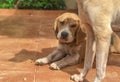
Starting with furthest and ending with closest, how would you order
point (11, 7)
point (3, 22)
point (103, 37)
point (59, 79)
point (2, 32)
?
point (11, 7) → point (3, 22) → point (2, 32) → point (59, 79) → point (103, 37)

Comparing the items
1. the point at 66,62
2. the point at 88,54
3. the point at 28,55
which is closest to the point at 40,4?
the point at 28,55

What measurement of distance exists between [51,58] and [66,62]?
288mm

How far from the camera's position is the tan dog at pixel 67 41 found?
4566mm

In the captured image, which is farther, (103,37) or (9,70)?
(9,70)

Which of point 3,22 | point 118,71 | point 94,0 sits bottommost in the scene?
point 118,71

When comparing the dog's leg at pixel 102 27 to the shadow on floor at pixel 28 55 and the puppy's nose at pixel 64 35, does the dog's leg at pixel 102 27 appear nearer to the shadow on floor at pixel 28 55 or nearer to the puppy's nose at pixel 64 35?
the puppy's nose at pixel 64 35

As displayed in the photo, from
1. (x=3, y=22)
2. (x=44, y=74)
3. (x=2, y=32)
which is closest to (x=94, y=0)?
Result: (x=44, y=74)

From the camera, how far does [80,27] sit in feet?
15.1

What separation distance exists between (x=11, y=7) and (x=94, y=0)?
4.74 metres

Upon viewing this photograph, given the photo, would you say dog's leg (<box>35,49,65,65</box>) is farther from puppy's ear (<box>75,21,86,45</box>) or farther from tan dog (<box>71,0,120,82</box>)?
tan dog (<box>71,0,120,82</box>)

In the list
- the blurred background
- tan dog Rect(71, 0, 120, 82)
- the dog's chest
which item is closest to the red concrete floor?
the dog's chest

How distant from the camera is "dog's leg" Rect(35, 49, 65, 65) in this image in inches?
186

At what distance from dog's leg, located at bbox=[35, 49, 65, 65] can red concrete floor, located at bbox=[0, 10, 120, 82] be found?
9 centimetres

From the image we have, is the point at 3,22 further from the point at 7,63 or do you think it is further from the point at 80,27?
the point at 80,27
